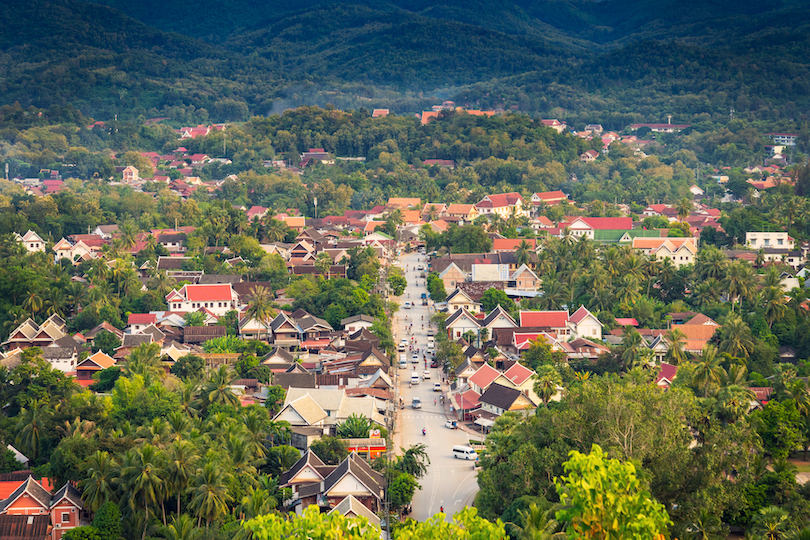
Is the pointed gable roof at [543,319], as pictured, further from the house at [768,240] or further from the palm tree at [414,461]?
the house at [768,240]

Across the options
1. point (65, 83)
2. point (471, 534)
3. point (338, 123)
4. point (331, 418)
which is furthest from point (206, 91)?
point (471, 534)

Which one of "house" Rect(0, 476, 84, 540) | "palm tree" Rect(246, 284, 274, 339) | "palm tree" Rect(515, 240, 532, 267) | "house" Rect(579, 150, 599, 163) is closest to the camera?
"house" Rect(0, 476, 84, 540)

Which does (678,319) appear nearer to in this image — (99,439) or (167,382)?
(167,382)

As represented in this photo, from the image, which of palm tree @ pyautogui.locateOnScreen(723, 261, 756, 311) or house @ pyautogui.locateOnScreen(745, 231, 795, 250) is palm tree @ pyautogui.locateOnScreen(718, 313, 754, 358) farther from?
house @ pyautogui.locateOnScreen(745, 231, 795, 250)

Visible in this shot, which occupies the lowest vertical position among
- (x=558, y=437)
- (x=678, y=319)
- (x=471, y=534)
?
(x=678, y=319)

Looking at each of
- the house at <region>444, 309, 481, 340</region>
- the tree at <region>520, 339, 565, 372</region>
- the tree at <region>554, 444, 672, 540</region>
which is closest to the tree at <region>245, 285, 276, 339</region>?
the house at <region>444, 309, 481, 340</region>

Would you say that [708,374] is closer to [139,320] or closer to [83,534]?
[83,534]

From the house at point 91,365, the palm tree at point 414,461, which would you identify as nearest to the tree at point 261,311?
the house at point 91,365
